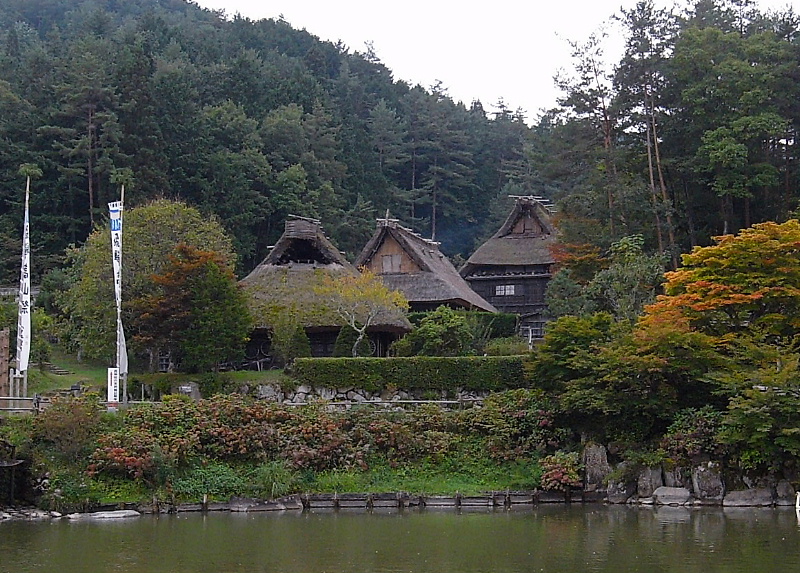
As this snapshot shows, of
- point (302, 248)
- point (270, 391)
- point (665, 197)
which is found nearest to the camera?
point (270, 391)

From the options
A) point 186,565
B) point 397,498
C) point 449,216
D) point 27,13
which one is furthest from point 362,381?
point 27,13

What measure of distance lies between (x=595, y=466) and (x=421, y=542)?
950 cm

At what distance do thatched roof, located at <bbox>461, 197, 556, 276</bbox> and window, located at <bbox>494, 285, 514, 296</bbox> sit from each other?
1258 mm

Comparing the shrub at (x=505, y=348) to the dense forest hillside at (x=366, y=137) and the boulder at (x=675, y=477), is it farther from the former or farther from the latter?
the boulder at (x=675, y=477)

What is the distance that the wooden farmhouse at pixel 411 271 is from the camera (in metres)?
43.2

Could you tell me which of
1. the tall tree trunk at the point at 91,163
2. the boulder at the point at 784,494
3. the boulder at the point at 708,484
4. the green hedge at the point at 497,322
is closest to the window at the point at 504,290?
the green hedge at the point at 497,322

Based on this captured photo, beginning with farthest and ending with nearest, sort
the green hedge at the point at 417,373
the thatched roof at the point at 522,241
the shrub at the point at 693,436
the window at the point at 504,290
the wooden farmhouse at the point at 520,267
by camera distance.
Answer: the window at the point at 504,290 → the thatched roof at the point at 522,241 → the wooden farmhouse at the point at 520,267 → the green hedge at the point at 417,373 → the shrub at the point at 693,436

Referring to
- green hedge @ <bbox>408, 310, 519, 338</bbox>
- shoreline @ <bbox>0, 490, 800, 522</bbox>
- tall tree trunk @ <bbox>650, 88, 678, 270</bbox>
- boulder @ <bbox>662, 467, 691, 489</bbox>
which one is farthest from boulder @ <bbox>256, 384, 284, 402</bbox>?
tall tree trunk @ <bbox>650, 88, 678, 270</bbox>

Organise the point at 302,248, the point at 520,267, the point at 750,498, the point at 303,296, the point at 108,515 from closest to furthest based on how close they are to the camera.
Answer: the point at 108,515
the point at 750,498
the point at 303,296
the point at 302,248
the point at 520,267

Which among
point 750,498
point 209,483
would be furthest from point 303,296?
point 750,498

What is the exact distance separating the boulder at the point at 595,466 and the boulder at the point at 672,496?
1.50 meters

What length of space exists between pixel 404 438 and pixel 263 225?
29.8 metres

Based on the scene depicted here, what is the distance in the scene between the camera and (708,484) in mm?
25625

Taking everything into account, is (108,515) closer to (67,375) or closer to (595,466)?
(595,466)
